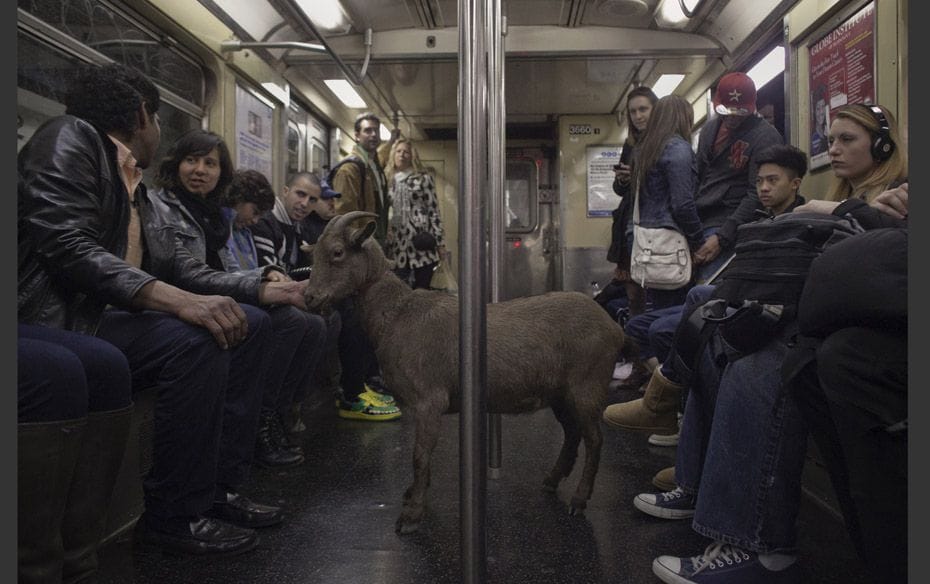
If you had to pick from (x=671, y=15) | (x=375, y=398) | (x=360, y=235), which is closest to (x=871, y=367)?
(x=360, y=235)

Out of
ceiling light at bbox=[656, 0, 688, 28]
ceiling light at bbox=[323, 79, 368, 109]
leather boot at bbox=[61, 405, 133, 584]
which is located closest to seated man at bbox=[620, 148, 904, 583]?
leather boot at bbox=[61, 405, 133, 584]

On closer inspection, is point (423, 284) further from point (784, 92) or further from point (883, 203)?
point (883, 203)

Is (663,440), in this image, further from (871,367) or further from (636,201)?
(871,367)

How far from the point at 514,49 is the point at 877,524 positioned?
13.0ft

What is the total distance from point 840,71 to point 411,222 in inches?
105

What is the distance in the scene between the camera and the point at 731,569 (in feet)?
5.06

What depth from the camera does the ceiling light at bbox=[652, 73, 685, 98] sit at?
5.18 metres

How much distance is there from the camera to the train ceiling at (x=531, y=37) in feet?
13.1

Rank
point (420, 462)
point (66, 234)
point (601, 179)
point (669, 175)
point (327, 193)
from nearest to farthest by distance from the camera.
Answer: point (66, 234)
point (420, 462)
point (669, 175)
point (327, 193)
point (601, 179)

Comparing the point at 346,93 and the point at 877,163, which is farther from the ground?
the point at 346,93

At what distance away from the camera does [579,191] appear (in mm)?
6879

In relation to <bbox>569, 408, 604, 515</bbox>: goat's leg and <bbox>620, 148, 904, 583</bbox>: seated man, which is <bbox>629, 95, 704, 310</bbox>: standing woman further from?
<bbox>620, 148, 904, 583</bbox>: seated man

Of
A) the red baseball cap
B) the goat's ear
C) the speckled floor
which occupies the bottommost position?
the speckled floor

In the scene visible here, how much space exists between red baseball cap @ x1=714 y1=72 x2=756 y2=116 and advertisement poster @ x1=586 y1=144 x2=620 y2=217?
12.1 ft
